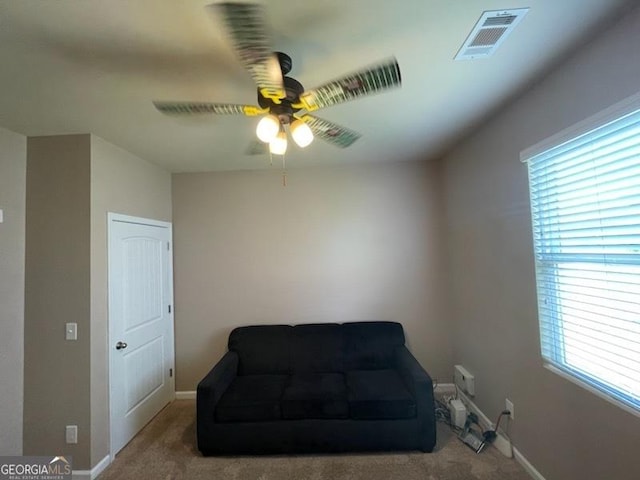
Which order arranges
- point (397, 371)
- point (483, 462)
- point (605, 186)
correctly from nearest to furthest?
1. point (605, 186)
2. point (483, 462)
3. point (397, 371)

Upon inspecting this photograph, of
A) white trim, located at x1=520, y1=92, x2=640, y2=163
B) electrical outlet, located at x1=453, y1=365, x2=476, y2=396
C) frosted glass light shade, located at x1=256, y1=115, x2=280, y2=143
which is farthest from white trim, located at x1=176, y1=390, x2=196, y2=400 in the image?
white trim, located at x1=520, y1=92, x2=640, y2=163

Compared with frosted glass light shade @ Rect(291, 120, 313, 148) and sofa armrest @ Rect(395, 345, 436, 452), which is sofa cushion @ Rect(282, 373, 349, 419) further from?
frosted glass light shade @ Rect(291, 120, 313, 148)

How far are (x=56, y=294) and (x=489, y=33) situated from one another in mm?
3259

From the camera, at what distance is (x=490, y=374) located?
97.7 inches

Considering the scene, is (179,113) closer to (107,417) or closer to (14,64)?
(14,64)

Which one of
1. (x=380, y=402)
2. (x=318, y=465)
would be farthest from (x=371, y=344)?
(x=318, y=465)

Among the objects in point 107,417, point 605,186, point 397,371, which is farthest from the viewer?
point 397,371

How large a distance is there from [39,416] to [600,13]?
4206 millimetres

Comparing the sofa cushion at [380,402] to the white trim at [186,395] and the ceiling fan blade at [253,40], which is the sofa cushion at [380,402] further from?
the ceiling fan blade at [253,40]

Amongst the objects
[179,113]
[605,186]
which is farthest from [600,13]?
[179,113]

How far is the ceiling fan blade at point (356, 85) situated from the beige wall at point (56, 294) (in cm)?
202

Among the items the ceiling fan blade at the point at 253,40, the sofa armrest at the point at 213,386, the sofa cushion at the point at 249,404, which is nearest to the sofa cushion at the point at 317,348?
the sofa cushion at the point at 249,404

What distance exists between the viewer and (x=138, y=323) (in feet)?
9.10

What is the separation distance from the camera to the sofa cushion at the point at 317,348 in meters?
3.01
